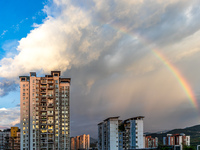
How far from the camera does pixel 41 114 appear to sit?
317 ft

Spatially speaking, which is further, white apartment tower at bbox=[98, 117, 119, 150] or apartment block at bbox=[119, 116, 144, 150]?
white apartment tower at bbox=[98, 117, 119, 150]

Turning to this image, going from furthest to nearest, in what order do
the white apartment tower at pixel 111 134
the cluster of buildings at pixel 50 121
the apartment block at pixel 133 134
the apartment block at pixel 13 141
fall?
the apartment block at pixel 13 141
the white apartment tower at pixel 111 134
the cluster of buildings at pixel 50 121
the apartment block at pixel 133 134

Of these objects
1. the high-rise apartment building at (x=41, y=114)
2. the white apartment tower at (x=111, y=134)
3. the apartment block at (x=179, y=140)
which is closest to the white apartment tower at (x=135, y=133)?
the white apartment tower at (x=111, y=134)

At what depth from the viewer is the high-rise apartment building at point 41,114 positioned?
94125 mm

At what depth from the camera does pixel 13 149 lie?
117m

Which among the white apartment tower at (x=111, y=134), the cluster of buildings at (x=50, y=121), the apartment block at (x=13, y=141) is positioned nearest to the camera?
the cluster of buildings at (x=50, y=121)

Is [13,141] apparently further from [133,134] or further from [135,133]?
[135,133]

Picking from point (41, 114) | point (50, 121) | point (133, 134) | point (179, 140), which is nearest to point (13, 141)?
point (41, 114)

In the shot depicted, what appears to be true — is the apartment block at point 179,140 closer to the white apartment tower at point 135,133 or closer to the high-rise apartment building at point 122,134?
the high-rise apartment building at point 122,134

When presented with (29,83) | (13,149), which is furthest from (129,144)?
(13,149)

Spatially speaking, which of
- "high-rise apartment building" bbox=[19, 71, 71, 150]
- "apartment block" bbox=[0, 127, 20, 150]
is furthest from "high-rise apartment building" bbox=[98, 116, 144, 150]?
"apartment block" bbox=[0, 127, 20, 150]

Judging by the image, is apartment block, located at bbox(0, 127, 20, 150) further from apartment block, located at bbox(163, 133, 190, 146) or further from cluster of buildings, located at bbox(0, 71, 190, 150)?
apartment block, located at bbox(163, 133, 190, 146)

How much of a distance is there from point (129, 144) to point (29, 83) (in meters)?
44.5

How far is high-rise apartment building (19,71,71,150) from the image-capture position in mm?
94125
